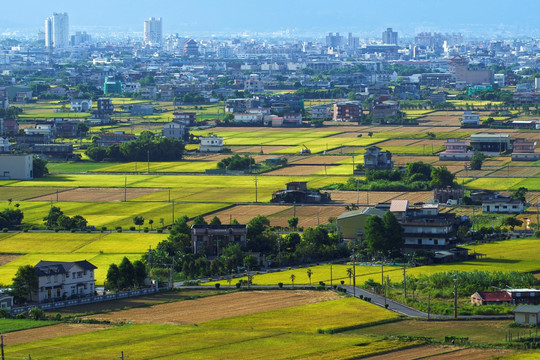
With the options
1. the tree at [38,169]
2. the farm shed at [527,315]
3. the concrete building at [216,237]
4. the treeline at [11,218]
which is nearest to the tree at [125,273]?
the concrete building at [216,237]

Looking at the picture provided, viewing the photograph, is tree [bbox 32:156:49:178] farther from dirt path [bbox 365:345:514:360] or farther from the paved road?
dirt path [bbox 365:345:514:360]

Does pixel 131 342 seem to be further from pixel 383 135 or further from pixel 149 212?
pixel 383 135

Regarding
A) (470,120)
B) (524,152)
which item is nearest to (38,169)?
(524,152)

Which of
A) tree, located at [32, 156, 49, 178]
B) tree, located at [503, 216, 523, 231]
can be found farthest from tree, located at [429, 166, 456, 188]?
tree, located at [32, 156, 49, 178]

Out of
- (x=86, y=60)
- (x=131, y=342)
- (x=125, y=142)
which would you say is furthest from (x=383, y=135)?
(x=86, y=60)

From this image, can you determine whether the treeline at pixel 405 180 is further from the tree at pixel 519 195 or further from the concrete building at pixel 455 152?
the concrete building at pixel 455 152
